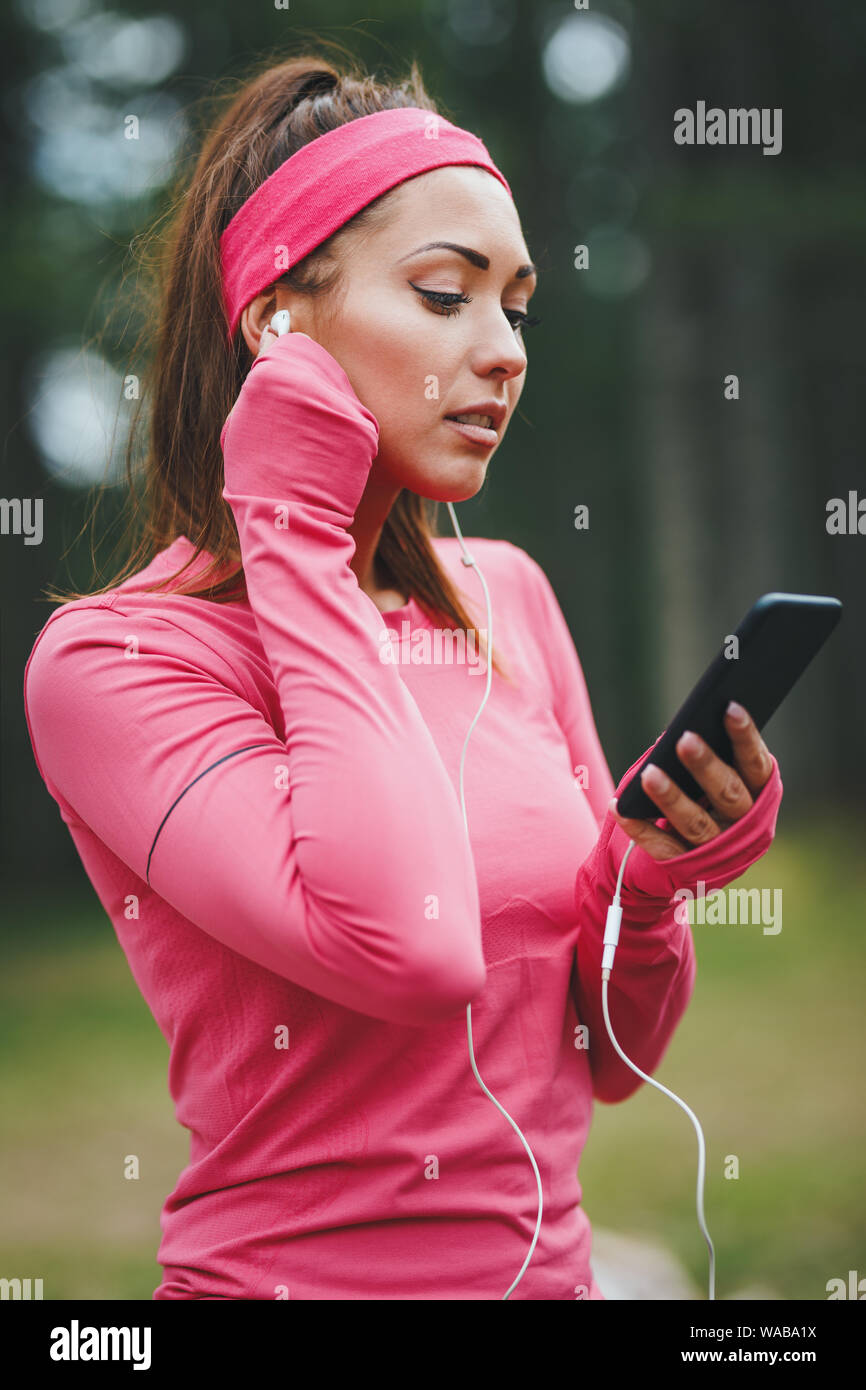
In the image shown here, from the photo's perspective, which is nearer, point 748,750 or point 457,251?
point 748,750

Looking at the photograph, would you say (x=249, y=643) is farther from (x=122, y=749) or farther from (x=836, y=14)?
(x=836, y=14)

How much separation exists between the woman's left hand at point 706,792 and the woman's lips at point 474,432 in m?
0.58

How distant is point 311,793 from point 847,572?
1340cm

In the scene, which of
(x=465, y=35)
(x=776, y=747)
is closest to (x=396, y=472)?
(x=776, y=747)

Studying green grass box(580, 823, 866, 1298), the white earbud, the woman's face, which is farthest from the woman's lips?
green grass box(580, 823, 866, 1298)

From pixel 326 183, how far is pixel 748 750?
1071mm

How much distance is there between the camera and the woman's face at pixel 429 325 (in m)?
1.79

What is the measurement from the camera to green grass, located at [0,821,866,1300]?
16.1ft

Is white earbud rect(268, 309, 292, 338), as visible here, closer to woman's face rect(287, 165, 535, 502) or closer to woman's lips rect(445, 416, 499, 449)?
woman's face rect(287, 165, 535, 502)

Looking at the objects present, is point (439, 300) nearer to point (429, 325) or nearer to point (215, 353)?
point (429, 325)

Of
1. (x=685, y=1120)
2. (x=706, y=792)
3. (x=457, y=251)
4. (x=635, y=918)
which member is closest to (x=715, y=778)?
(x=706, y=792)

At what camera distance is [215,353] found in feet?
6.66

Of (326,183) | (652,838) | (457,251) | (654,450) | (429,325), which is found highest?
(654,450)

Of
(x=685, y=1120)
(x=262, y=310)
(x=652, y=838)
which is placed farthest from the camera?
(x=685, y=1120)
